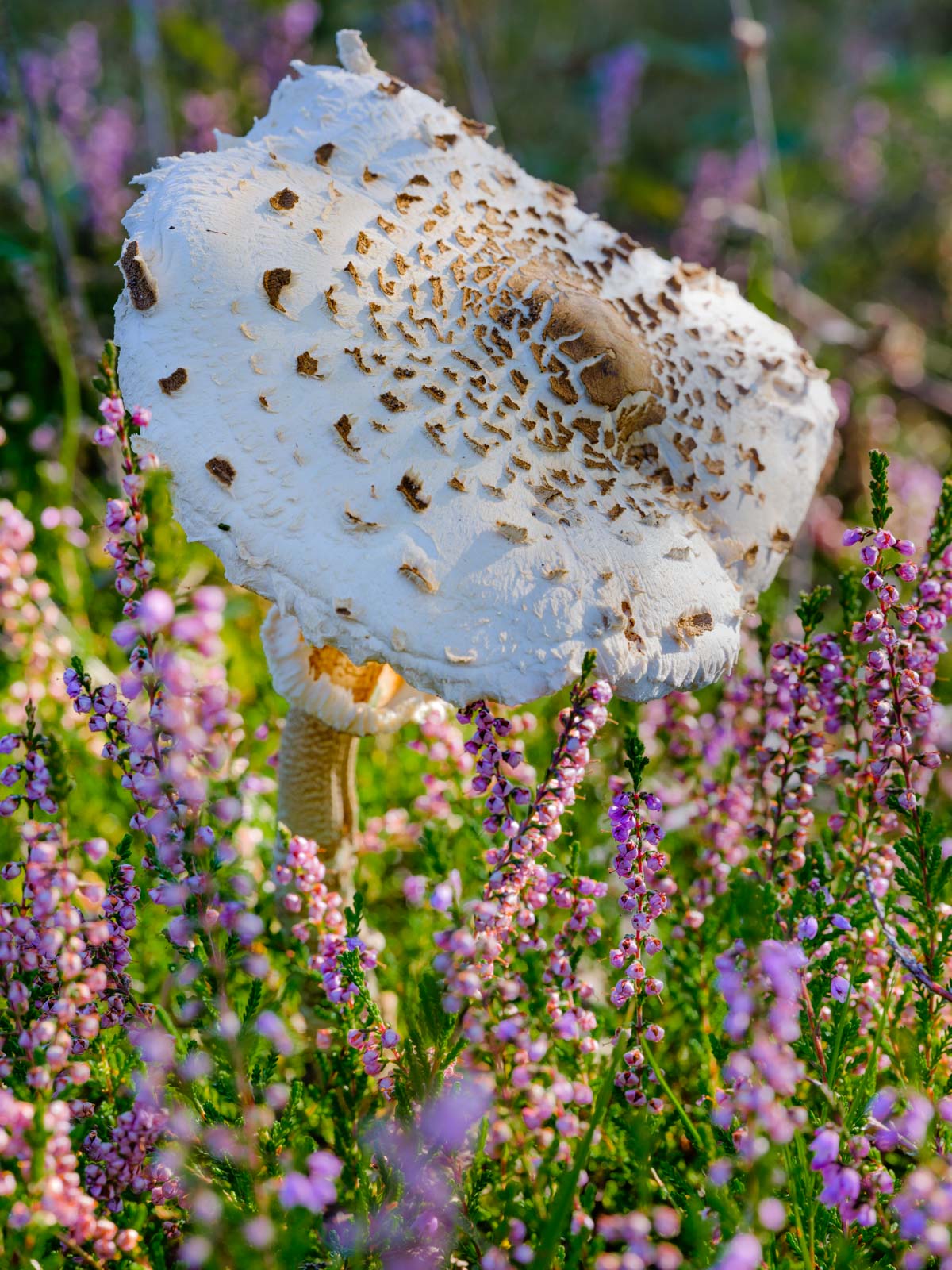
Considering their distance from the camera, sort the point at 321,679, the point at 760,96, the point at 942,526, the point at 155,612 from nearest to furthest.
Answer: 1. the point at 155,612
2. the point at 942,526
3. the point at 321,679
4. the point at 760,96

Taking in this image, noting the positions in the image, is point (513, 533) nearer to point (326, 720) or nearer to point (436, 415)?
point (436, 415)

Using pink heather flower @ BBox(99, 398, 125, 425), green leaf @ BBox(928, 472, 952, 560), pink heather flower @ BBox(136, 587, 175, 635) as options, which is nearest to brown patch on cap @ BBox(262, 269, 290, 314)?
pink heather flower @ BBox(99, 398, 125, 425)

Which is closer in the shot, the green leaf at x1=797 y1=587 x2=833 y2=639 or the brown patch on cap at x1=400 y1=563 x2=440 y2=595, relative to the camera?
the brown patch on cap at x1=400 y1=563 x2=440 y2=595

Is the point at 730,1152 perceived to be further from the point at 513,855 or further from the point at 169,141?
the point at 169,141

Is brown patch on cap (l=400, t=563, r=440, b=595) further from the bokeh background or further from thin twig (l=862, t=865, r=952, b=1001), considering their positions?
thin twig (l=862, t=865, r=952, b=1001)

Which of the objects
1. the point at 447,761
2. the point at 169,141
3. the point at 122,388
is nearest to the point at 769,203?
the point at 169,141

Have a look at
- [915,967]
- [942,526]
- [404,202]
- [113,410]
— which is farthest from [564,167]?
[915,967]
